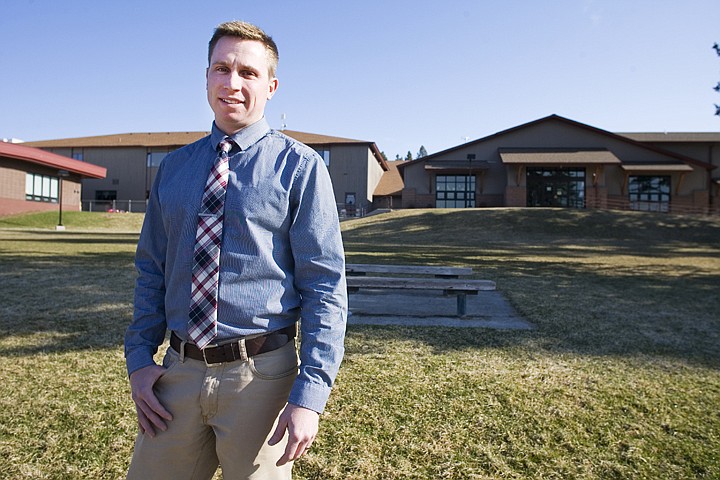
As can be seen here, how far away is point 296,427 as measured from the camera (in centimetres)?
161

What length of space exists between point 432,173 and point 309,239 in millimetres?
42047

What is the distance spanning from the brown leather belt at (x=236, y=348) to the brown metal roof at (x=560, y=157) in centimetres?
3944

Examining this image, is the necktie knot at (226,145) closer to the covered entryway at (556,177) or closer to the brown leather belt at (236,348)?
the brown leather belt at (236,348)

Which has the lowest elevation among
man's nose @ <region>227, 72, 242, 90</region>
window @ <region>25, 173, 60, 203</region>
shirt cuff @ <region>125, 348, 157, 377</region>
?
shirt cuff @ <region>125, 348, 157, 377</region>

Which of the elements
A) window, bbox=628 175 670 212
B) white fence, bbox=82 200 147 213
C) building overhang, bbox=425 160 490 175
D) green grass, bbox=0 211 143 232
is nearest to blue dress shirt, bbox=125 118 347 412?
green grass, bbox=0 211 143 232

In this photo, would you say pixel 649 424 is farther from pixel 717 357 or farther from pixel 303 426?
pixel 303 426

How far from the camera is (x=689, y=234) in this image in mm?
26109

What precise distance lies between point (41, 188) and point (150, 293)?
4640 centimetres

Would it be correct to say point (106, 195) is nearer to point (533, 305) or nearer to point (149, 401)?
point (533, 305)

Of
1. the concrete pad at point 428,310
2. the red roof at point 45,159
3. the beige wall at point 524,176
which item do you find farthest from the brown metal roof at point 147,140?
A: the concrete pad at point 428,310

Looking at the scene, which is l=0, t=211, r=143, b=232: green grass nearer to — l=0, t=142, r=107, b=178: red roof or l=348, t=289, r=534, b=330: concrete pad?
l=0, t=142, r=107, b=178: red roof

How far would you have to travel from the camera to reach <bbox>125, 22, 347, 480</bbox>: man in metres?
1.70

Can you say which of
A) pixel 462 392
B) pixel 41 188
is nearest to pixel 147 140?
pixel 41 188

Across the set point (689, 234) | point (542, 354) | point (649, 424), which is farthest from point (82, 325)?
point (689, 234)
